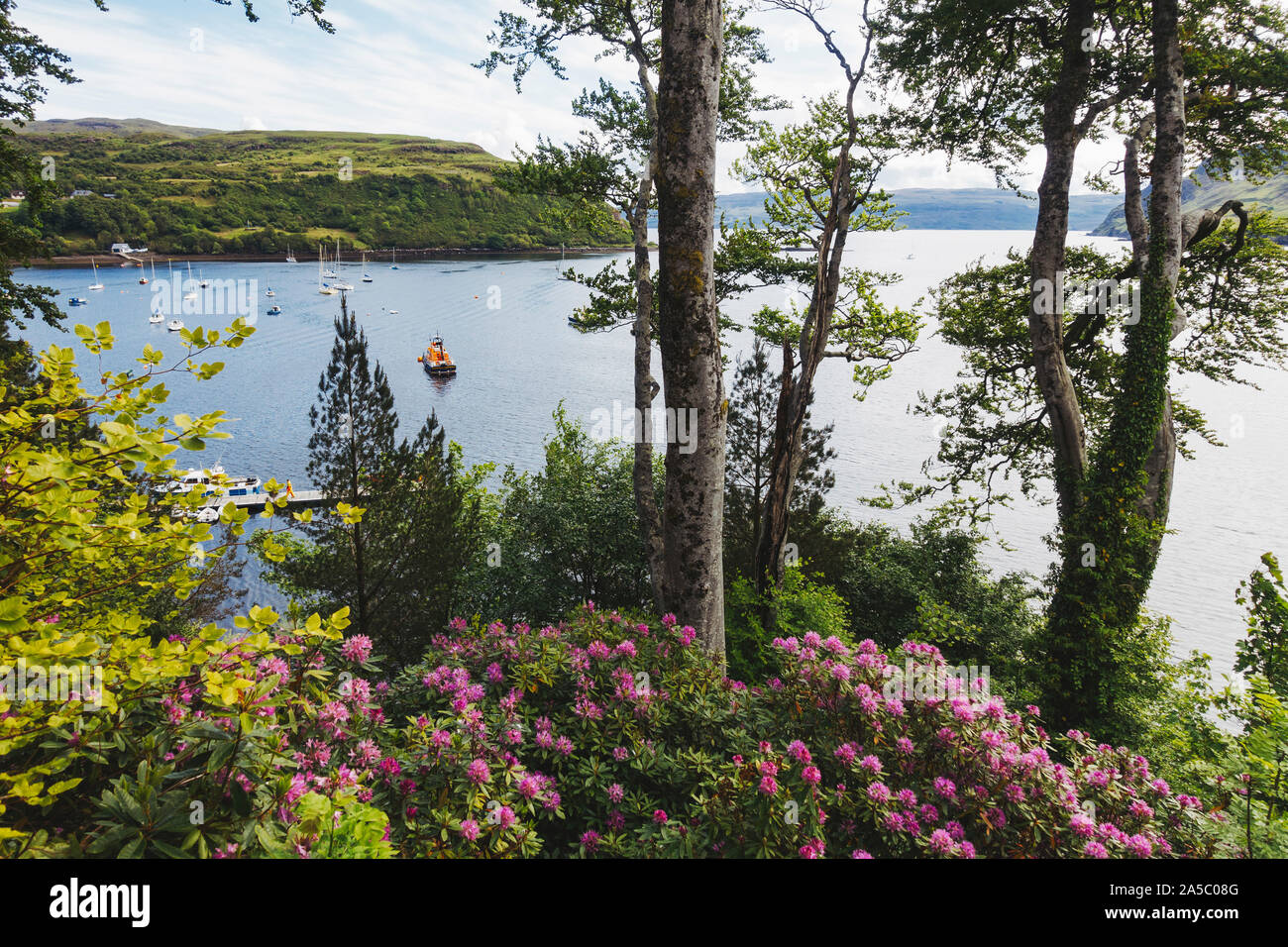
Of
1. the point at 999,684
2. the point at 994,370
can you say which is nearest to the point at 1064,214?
the point at 994,370

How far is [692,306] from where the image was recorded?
198 inches

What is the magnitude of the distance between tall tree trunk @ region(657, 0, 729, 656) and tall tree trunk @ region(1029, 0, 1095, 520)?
26.5ft

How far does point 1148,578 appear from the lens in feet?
31.3

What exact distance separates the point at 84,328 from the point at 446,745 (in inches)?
88.5

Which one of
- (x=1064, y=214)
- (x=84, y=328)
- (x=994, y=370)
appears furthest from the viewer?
(x=994, y=370)

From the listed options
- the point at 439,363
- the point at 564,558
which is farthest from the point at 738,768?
the point at 439,363

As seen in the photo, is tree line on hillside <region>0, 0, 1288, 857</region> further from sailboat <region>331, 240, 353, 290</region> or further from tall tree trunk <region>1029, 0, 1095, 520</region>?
sailboat <region>331, 240, 353, 290</region>

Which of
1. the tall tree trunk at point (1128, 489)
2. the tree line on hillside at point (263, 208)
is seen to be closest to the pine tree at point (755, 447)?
the tall tree trunk at point (1128, 489)

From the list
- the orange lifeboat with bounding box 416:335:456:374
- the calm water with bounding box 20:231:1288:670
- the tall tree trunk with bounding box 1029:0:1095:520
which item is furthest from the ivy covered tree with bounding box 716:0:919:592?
the orange lifeboat with bounding box 416:335:456:374

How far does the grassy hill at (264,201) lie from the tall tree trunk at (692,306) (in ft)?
290

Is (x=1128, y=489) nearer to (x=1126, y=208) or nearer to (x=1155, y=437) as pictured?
(x=1155, y=437)

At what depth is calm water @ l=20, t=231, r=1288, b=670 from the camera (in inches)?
1085
